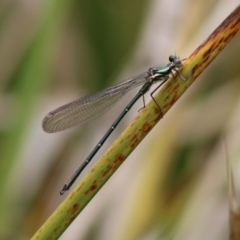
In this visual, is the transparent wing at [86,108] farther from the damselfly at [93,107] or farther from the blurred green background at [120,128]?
the blurred green background at [120,128]

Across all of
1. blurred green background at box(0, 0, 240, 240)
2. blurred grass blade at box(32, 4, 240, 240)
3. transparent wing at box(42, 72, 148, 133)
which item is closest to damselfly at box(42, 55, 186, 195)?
transparent wing at box(42, 72, 148, 133)

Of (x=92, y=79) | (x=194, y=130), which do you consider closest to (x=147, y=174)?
(x=194, y=130)

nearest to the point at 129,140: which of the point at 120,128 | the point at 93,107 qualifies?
the point at 93,107

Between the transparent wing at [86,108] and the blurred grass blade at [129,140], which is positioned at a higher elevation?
the transparent wing at [86,108]

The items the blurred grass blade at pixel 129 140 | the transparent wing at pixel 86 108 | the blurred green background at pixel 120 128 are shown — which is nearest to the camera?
the blurred grass blade at pixel 129 140

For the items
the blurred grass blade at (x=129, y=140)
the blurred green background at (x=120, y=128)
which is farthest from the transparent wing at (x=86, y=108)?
the blurred grass blade at (x=129, y=140)

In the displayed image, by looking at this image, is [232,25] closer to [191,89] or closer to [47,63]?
[191,89]
